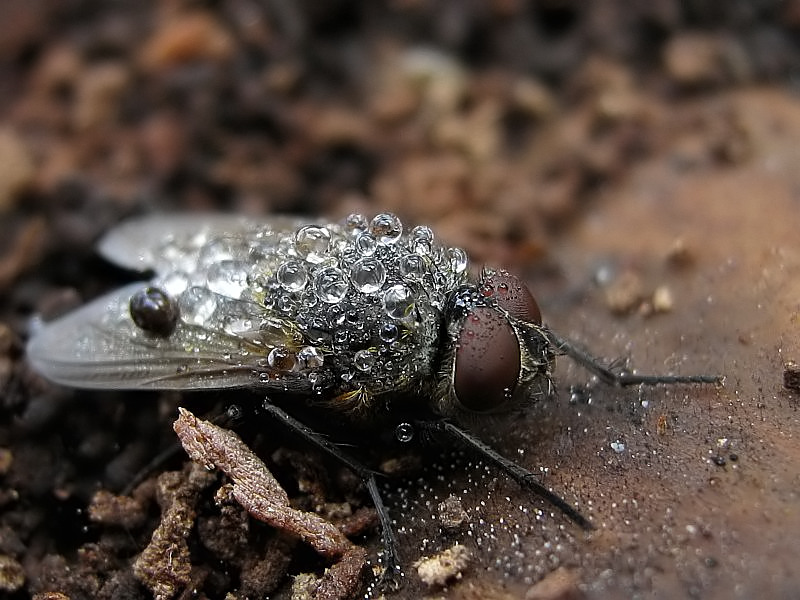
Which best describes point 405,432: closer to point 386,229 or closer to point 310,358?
point 310,358

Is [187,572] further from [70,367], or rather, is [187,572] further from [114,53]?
[114,53]

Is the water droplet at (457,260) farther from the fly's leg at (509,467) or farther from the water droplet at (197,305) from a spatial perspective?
the water droplet at (197,305)

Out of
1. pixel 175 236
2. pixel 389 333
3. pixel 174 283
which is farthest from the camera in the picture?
pixel 175 236

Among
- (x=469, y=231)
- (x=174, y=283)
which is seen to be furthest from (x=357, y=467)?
(x=469, y=231)

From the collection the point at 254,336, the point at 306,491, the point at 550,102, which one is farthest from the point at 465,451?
the point at 550,102

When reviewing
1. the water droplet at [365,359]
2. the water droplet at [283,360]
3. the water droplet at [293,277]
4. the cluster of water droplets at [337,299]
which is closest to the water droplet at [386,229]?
Result: the cluster of water droplets at [337,299]
